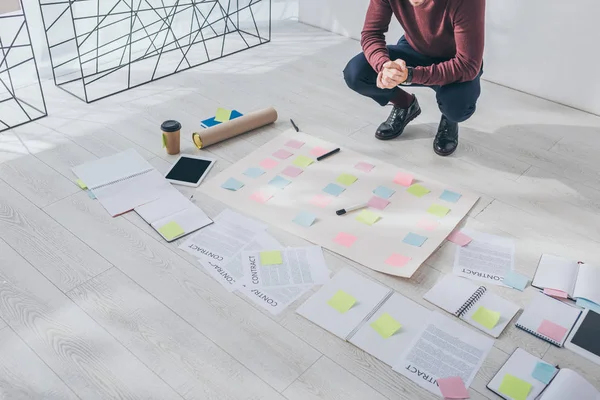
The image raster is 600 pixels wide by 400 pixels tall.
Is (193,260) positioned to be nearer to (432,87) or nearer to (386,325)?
(386,325)

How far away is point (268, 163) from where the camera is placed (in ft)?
8.38

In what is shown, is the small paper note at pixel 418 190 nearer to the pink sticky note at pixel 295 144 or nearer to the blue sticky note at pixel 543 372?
the pink sticky note at pixel 295 144

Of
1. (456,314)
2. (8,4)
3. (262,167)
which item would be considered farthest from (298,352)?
(8,4)

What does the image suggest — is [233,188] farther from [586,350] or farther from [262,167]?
[586,350]

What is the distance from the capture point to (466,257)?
209 cm

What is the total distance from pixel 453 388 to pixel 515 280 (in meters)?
0.50

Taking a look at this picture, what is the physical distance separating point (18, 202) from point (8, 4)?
766 millimetres

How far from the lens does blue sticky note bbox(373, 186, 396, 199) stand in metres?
2.37

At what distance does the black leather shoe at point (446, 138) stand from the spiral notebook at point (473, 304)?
78cm

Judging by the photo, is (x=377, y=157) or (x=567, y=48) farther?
(x=567, y=48)

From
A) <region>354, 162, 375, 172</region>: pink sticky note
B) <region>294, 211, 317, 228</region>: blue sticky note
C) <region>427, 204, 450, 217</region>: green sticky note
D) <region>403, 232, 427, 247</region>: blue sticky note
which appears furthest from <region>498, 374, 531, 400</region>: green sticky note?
<region>354, 162, 375, 172</region>: pink sticky note

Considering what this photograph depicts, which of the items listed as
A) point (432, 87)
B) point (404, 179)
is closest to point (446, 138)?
point (432, 87)

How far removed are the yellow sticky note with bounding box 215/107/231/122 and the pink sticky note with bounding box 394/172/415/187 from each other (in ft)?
2.71

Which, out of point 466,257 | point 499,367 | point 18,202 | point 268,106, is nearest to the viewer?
point 499,367
